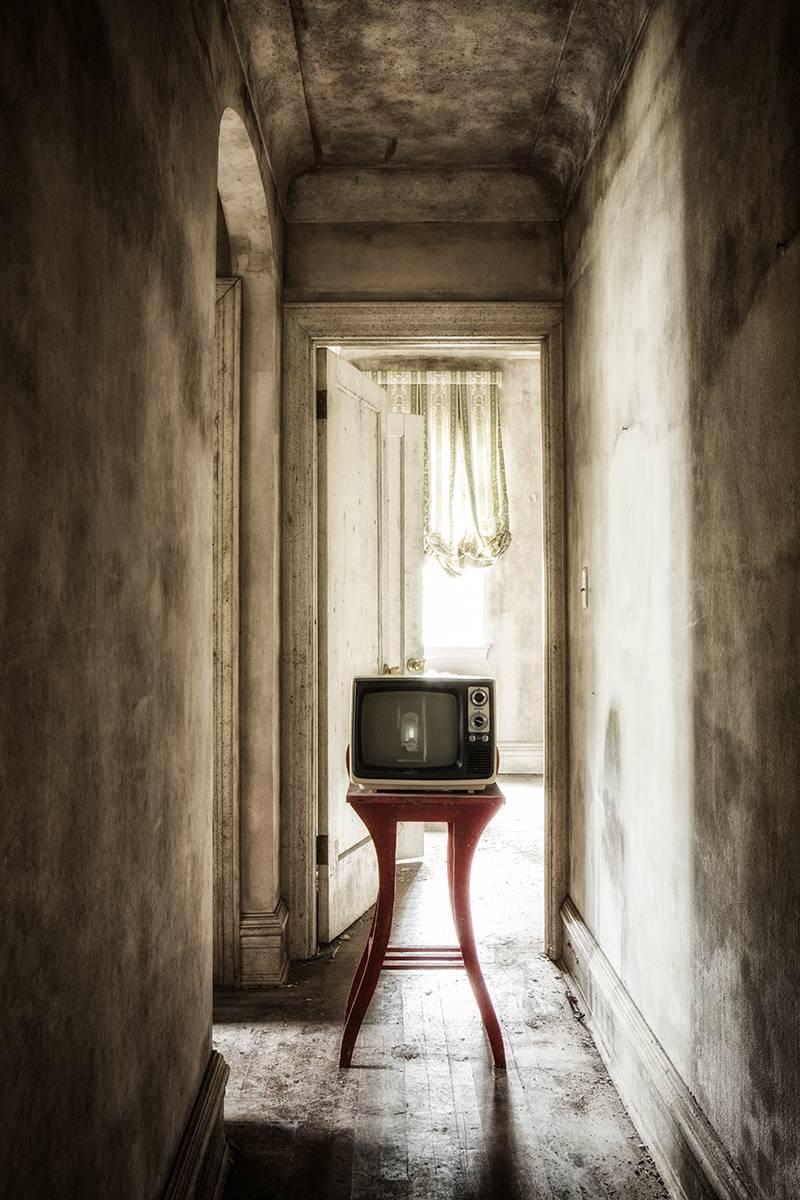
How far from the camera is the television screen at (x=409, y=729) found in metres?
2.29

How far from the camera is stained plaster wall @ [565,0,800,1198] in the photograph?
4.39ft

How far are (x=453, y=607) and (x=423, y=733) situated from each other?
4.57m

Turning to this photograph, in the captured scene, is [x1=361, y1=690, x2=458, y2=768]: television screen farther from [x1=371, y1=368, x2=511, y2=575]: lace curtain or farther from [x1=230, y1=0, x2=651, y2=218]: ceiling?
[x1=371, y1=368, x2=511, y2=575]: lace curtain

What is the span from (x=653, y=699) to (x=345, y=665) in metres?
1.60

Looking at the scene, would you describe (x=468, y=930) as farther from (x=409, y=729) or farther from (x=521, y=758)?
(x=521, y=758)

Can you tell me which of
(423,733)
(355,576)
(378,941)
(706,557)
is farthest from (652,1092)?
(355,576)

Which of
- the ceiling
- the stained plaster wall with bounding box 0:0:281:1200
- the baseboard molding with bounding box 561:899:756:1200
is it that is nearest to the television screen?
the stained plaster wall with bounding box 0:0:281:1200

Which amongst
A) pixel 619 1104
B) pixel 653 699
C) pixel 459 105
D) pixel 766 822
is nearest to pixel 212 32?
pixel 459 105

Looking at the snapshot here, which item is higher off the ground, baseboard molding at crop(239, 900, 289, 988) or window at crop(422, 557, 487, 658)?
window at crop(422, 557, 487, 658)

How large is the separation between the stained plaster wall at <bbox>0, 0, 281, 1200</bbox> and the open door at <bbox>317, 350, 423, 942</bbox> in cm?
141

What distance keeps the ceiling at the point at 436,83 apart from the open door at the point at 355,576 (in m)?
→ 0.71

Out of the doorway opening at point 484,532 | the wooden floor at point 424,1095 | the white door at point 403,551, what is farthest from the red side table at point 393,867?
the doorway opening at point 484,532

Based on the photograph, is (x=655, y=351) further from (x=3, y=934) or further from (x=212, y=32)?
(x=3, y=934)

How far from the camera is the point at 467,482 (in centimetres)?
663
